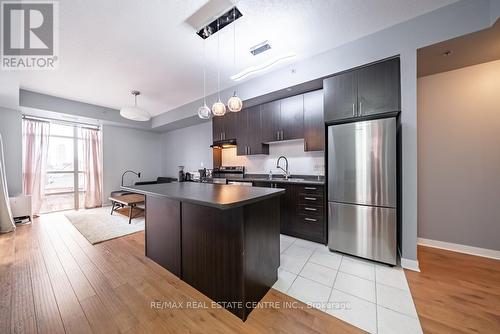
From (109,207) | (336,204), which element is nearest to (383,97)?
(336,204)

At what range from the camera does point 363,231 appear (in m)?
2.28

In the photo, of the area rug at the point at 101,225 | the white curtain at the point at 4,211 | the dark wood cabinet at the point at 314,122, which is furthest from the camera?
the white curtain at the point at 4,211

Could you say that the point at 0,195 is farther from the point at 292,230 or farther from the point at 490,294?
the point at 490,294

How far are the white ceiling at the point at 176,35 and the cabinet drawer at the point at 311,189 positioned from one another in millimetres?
2010

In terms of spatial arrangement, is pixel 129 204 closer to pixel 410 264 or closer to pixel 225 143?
pixel 225 143

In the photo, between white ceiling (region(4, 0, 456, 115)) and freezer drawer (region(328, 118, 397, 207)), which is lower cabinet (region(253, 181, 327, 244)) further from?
white ceiling (region(4, 0, 456, 115))

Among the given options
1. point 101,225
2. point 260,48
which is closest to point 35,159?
point 101,225

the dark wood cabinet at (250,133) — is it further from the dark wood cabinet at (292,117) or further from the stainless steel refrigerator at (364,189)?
the stainless steel refrigerator at (364,189)

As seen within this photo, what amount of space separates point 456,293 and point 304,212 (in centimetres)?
167

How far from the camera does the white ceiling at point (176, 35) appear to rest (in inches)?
73.1

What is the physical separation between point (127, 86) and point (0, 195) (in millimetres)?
3089

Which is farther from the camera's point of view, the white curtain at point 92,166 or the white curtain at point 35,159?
the white curtain at point 92,166

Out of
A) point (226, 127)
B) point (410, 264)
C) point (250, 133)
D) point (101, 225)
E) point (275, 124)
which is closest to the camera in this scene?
point (410, 264)

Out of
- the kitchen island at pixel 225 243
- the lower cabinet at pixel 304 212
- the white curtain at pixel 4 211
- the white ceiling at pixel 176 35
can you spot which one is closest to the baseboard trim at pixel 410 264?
the lower cabinet at pixel 304 212
